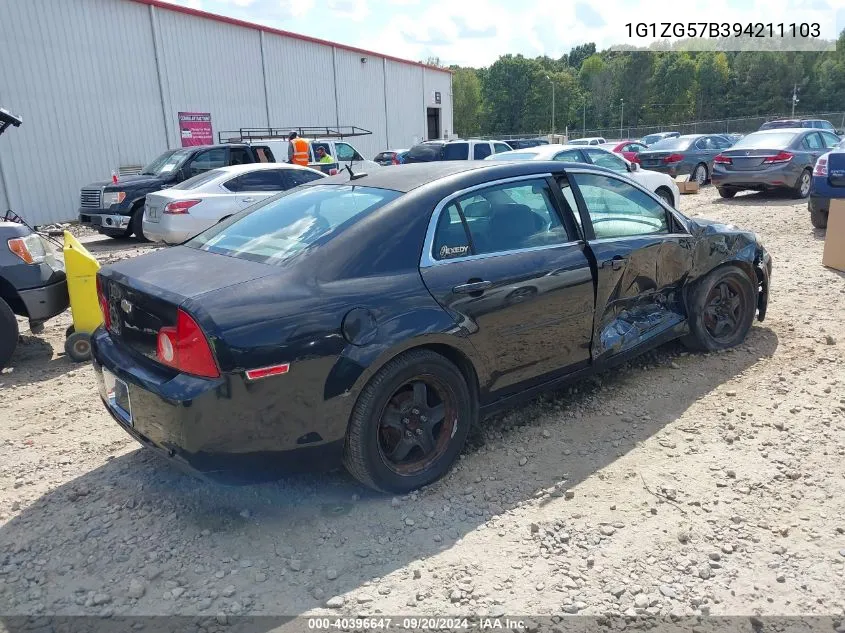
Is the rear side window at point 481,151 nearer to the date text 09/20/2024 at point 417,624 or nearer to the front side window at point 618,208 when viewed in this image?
the front side window at point 618,208

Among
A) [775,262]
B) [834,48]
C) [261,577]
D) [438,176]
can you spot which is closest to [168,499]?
[261,577]

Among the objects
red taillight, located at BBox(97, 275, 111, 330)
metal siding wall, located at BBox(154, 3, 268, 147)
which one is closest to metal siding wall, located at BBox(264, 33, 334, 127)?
metal siding wall, located at BBox(154, 3, 268, 147)

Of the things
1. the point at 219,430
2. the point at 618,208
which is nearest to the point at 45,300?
the point at 219,430

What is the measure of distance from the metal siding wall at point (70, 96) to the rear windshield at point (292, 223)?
1602cm

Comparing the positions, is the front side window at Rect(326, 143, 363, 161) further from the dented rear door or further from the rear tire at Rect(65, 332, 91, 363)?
the dented rear door

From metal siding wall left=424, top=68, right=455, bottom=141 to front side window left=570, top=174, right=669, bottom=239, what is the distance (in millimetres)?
32050

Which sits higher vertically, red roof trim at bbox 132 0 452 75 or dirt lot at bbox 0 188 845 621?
red roof trim at bbox 132 0 452 75

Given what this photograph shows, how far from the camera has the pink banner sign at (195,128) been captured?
2116 cm

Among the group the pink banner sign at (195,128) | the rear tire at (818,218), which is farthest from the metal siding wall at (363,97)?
the rear tire at (818,218)

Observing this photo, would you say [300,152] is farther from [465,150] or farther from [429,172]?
[429,172]

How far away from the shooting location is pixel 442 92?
36.5 m

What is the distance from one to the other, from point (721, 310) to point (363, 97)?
88.2 ft

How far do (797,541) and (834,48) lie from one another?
105484 millimetres

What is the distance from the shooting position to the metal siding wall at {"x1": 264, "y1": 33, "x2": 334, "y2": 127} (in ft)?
80.6
